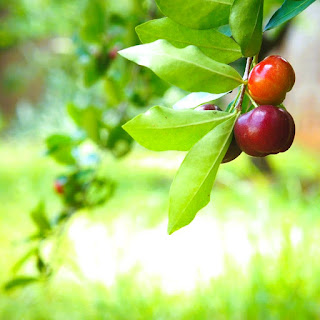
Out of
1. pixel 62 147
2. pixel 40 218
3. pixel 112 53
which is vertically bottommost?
pixel 40 218

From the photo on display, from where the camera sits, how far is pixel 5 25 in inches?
156

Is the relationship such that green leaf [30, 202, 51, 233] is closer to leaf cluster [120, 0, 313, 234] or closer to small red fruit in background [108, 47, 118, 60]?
small red fruit in background [108, 47, 118, 60]

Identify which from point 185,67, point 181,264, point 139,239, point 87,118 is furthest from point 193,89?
point 139,239

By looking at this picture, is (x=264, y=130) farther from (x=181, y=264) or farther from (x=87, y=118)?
(x=181, y=264)

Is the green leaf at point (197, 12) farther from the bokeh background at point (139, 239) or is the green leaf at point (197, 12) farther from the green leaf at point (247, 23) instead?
the bokeh background at point (139, 239)

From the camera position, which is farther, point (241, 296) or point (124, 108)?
point (241, 296)

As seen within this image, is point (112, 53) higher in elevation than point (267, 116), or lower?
higher

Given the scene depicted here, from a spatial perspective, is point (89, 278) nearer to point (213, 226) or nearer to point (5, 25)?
point (213, 226)

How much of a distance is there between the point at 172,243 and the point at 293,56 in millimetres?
3226

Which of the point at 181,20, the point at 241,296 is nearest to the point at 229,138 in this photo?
the point at 181,20

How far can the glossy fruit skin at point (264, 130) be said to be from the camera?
32cm

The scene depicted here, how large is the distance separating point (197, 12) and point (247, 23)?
40mm

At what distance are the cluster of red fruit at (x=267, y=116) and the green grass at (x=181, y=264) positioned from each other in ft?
2.39

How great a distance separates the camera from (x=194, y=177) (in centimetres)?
34
